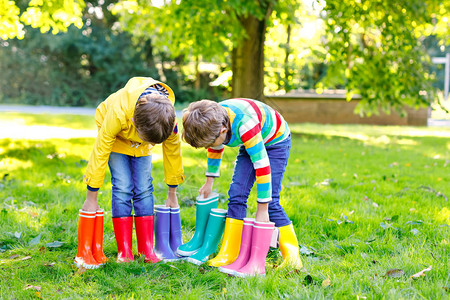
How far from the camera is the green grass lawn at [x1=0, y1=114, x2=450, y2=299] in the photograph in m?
2.27

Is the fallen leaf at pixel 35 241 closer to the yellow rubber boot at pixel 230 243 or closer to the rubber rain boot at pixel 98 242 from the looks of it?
the rubber rain boot at pixel 98 242

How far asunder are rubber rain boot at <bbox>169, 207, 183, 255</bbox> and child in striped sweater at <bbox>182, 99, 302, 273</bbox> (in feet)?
0.74

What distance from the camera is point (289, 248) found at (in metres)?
2.72

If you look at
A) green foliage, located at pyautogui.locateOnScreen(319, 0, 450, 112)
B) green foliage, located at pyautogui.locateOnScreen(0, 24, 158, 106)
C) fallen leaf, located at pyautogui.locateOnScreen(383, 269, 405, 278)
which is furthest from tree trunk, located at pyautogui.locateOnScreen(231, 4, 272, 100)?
green foliage, located at pyautogui.locateOnScreen(0, 24, 158, 106)

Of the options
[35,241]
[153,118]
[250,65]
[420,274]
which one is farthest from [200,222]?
[250,65]

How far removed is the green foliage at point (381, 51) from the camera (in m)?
8.02

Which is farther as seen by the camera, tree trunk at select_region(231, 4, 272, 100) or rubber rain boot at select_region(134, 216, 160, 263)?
tree trunk at select_region(231, 4, 272, 100)

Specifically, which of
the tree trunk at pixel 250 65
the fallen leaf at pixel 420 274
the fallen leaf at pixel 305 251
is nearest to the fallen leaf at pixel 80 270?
the fallen leaf at pixel 305 251

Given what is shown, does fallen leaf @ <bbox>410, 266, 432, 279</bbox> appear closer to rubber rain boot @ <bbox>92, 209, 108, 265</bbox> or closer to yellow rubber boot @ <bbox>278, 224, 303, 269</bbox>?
yellow rubber boot @ <bbox>278, 224, 303, 269</bbox>

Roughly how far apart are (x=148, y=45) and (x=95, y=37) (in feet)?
8.27

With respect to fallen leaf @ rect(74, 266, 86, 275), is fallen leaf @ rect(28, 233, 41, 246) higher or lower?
higher

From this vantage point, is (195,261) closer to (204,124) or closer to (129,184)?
(129,184)

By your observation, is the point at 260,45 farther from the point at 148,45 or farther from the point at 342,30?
the point at 148,45

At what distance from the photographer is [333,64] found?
30.0 feet
